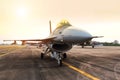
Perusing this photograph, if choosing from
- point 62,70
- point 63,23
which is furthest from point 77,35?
point 63,23

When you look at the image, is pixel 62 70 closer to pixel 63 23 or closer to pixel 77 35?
pixel 77 35

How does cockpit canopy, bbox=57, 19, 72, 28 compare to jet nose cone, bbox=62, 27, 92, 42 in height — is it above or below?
above

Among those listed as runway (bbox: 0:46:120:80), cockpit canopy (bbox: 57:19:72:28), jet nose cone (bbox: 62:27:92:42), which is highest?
cockpit canopy (bbox: 57:19:72:28)

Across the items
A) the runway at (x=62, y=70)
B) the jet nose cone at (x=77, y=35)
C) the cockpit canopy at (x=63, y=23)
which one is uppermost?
the cockpit canopy at (x=63, y=23)

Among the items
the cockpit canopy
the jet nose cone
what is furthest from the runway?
the cockpit canopy

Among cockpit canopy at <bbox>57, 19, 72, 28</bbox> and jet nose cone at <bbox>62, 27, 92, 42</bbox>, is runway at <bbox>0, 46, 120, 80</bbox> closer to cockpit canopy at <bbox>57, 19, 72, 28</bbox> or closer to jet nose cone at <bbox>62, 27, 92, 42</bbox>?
jet nose cone at <bbox>62, 27, 92, 42</bbox>

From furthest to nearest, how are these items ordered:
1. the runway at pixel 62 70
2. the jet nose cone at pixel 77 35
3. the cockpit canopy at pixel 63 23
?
the cockpit canopy at pixel 63 23 < the jet nose cone at pixel 77 35 < the runway at pixel 62 70

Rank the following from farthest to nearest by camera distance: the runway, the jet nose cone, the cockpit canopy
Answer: the cockpit canopy < the jet nose cone < the runway

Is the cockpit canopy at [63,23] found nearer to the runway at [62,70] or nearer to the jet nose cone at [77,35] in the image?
the jet nose cone at [77,35]

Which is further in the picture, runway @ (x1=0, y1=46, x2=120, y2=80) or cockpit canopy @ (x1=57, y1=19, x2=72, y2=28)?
cockpit canopy @ (x1=57, y1=19, x2=72, y2=28)

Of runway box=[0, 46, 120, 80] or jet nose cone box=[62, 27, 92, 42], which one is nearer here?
runway box=[0, 46, 120, 80]

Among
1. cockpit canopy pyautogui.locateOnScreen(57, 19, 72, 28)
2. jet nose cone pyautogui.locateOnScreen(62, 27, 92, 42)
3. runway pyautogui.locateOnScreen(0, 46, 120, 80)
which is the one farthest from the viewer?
cockpit canopy pyautogui.locateOnScreen(57, 19, 72, 28)

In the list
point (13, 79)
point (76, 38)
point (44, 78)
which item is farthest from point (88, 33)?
point (13, 79)

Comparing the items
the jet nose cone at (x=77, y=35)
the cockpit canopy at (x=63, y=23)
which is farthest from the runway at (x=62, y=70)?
the cockpit canopy at (x=63, y=23)
